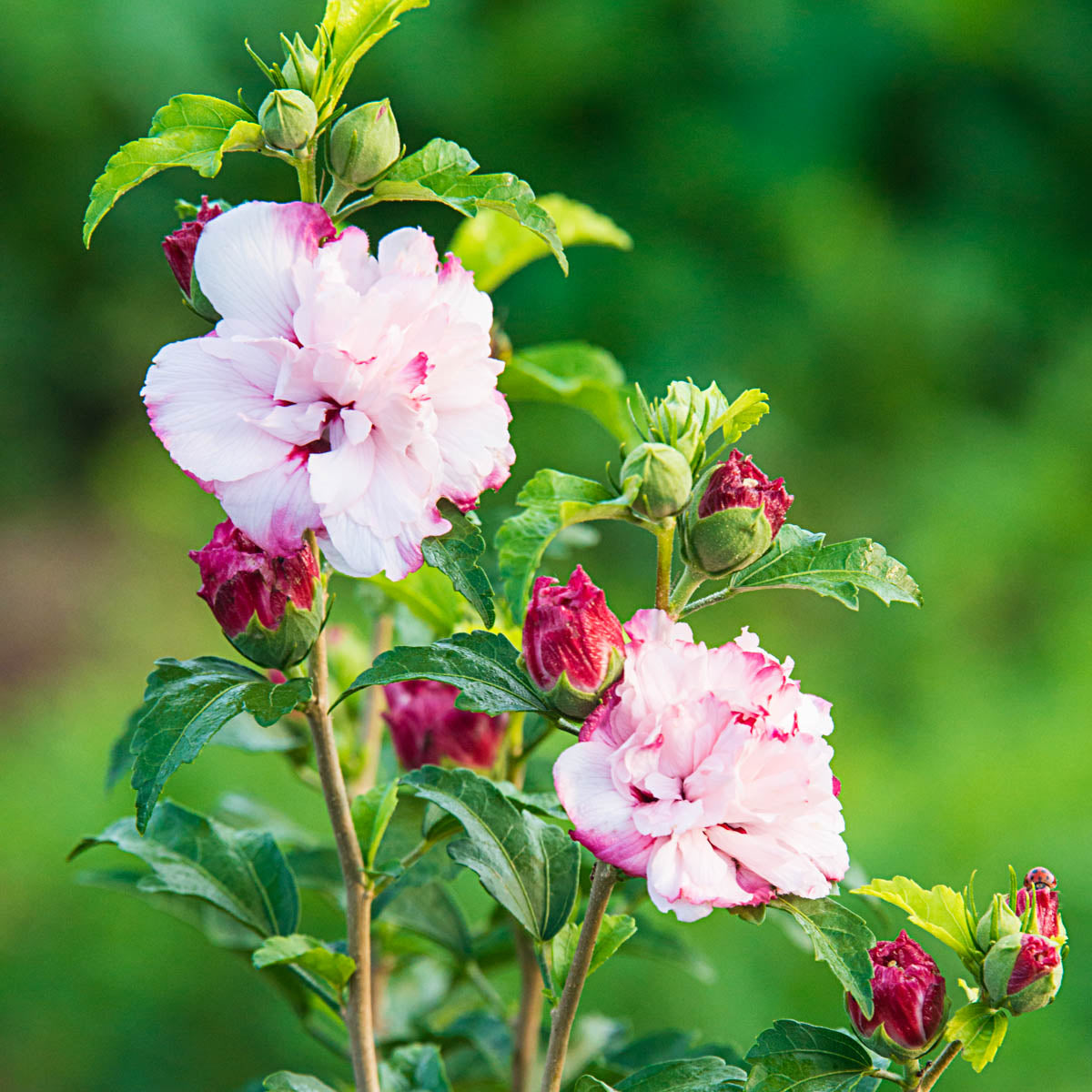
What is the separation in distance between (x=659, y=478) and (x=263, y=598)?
133 mm

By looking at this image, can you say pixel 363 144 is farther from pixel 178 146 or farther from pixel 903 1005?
pixel 903 1005

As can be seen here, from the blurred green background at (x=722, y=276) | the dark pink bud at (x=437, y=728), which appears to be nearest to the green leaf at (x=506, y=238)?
the dark pink bud at (x=437, y=728)

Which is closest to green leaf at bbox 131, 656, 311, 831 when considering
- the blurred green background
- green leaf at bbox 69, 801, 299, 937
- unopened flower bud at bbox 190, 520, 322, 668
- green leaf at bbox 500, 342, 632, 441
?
unopened flower bud at bbox 190, 520, 322, 668

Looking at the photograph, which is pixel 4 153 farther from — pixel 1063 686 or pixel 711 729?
pixel 711 729

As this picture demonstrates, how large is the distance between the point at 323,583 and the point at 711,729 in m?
0.14

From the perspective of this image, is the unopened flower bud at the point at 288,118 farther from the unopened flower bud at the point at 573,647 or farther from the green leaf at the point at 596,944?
the green leaf at the point at 596,944

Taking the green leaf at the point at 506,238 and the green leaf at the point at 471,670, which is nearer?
the green leaf at the point at 471,670

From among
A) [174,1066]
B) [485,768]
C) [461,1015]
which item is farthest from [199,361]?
[174,1066]

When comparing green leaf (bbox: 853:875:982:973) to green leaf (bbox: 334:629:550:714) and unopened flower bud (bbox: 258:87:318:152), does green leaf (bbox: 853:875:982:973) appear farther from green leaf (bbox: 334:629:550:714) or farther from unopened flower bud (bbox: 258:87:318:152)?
unopened flower bud (bbox: 258:87:318:152)

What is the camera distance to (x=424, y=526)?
0.38 metres

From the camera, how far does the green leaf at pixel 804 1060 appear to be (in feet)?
1.33

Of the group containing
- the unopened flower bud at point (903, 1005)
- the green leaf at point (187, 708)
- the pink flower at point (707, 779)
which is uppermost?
the green leaf at point (187, 708)

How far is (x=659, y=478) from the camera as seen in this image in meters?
0.38

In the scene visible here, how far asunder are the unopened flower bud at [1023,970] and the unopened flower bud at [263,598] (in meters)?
0.23
